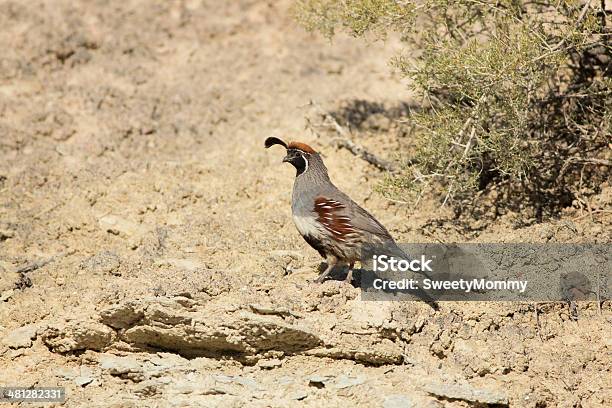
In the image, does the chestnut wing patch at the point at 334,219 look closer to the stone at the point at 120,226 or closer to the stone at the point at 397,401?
the stone at the point at 397,401

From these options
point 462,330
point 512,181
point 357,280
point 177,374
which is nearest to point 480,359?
point 462,330

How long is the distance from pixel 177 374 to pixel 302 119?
12.4 ft

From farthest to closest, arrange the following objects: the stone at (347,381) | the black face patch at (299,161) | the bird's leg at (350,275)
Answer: the black face patch at (299,161) < the bird's leg at (350,275) < the stone at (347,381)

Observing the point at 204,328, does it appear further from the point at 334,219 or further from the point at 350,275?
the point at 334,219

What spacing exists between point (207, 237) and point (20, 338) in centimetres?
169

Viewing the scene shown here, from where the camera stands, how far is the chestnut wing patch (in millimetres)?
6086

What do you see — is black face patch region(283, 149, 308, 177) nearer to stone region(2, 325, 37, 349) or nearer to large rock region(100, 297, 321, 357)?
large rock region(100, 297, 321, 357)

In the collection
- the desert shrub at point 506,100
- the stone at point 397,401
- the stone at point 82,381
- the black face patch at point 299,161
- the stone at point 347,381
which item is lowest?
the stone at point 82,381

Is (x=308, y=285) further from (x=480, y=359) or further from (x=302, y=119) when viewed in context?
(x=302, y=119)

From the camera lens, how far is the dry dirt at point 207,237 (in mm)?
5434

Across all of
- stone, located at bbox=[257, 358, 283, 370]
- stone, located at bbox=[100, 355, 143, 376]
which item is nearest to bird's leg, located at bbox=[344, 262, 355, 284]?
stone, located at bbox=[257, 358, 283, 370]

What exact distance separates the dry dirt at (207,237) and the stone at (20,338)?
1 cm

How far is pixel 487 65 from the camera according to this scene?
251 inches

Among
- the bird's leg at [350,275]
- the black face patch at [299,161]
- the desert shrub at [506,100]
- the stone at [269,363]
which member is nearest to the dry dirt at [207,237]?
the stone at [269,363]
